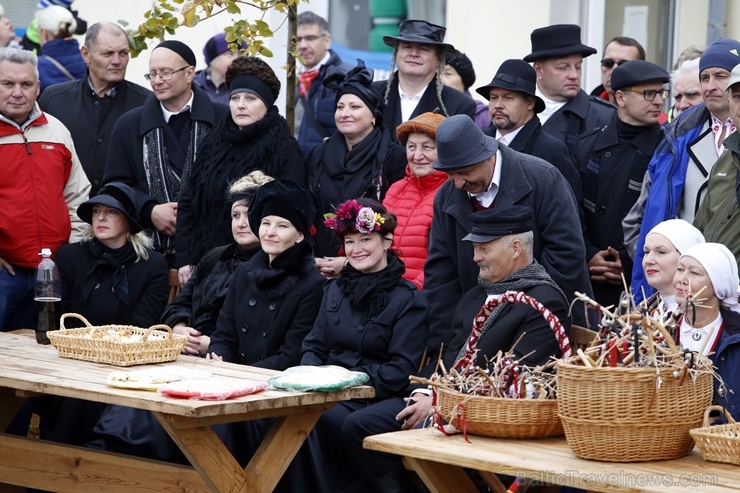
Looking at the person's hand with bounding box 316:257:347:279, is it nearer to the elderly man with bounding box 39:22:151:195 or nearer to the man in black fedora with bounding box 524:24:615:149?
the man in black fedora with bounding box 524:24:615:149

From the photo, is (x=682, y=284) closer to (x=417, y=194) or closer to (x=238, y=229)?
(x=417, y=194)

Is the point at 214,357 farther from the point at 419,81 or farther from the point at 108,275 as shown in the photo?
the point at 419,81

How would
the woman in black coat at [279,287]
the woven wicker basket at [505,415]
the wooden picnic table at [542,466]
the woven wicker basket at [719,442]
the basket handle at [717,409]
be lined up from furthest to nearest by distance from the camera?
the woman in black coat at [279,287]
the woven wicker basket at [505,415]
the basket handle at [717,409]
the woven wicker basket at [719,442]
the wooden picnic table at [542,466]

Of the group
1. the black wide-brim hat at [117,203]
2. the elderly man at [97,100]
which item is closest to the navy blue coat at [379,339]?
the black wide-brim hat at [117,203]

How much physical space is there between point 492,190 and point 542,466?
1.96 meters

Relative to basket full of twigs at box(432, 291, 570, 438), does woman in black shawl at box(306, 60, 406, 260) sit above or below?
above

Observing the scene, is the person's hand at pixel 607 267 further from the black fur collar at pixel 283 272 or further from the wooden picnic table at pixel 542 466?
the wooden picnic table at pixel 542 466

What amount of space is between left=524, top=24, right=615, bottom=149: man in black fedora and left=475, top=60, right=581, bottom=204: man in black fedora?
0.59 meters

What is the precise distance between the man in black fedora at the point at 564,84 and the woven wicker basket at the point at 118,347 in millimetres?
2567

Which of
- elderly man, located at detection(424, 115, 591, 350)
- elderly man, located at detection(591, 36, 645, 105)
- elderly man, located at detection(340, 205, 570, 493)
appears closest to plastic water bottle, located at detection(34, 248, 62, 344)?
elderly man, located at detection(340, 205, 570, 493)

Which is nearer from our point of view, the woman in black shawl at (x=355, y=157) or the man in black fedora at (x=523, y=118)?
the man in black fedora at (x=523, y=118)

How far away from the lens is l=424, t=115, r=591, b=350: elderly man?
5.37 m

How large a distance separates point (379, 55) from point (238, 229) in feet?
15.3

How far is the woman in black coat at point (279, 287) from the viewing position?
6.06 m
